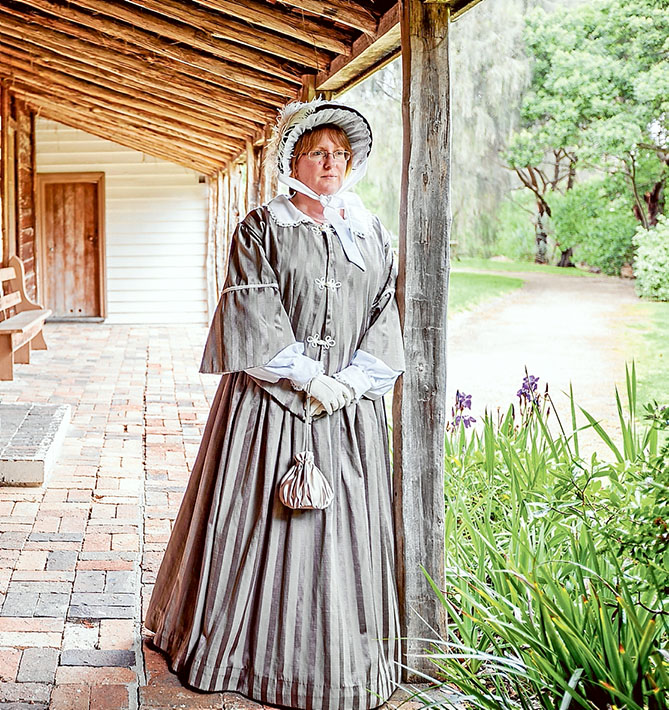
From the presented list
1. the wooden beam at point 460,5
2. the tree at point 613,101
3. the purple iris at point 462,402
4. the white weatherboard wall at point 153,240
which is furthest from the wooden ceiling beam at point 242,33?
the white weatherboard wall at point 153,240

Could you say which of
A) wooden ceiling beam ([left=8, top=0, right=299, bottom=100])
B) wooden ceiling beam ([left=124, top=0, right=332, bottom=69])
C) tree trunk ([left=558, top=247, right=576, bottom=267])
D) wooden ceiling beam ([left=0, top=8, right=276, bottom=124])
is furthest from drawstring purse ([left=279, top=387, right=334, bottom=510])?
tree trunk ([left=558, top=247, right=576, bottom=267])

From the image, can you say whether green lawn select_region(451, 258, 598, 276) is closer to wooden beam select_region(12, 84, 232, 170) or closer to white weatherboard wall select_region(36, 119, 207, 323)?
wooden beam select_region(12, 84, 232, 170)

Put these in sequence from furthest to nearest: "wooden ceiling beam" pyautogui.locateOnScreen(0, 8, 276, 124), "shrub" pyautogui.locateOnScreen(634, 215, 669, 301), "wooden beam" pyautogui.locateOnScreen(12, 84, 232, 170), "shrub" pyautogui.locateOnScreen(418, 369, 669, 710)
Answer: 1. "wooden beam" pyautogui.locateOnScreen(12, 84, 232, 170)
2. "shrub" pyautogui.locateOnScreen(634, 215, 669, 301)
3. "wooden ceiling beam" pyautogui.locateOnScreen(0, 8, 276, 124)
4. "shrub" pyautogui.locateOnScreen(418, 369, 669, 710)

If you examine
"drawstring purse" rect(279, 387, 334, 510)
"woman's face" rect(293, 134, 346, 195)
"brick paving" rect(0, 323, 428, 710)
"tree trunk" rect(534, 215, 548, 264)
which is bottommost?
"brick paving" rect(0, 323, 428, 710)

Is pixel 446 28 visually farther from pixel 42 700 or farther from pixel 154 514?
pixel 154 514

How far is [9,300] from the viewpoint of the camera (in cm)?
777

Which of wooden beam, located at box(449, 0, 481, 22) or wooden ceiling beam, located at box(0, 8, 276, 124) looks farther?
wooden ceiling beam, located at box(0, 8, 276, 124)

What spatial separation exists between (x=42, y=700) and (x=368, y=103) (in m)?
11.5

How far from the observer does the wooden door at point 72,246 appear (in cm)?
1240

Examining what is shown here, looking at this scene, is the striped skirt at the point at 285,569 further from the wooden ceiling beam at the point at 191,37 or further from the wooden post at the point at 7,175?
the wooden post at the point at 7,175

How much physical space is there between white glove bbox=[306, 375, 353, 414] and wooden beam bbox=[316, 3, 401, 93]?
121 centimetres

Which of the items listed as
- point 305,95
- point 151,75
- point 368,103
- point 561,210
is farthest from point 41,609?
point 368,103

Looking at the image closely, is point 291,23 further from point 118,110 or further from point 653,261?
point 118,110

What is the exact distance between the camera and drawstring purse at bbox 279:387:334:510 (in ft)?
7.97
